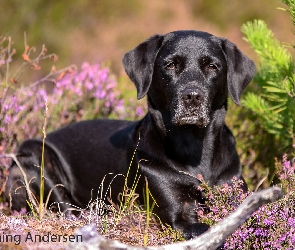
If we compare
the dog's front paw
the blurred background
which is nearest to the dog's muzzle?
the dog's front paw

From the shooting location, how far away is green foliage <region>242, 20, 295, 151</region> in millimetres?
4773

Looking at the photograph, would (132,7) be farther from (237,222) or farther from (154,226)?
(237,222)

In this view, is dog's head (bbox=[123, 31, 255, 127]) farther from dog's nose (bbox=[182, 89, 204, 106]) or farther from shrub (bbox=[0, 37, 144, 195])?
shrub (bbox=[0, 37, 144, 195])

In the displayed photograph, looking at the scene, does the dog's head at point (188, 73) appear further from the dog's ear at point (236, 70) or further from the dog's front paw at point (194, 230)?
the dog's front paw at point (194, 230)

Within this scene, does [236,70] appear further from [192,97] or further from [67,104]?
[67,104]

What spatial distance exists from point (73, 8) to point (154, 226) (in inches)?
450

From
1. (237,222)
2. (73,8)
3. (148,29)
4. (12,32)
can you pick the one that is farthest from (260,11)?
(237,222)

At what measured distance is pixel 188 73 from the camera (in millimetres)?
4145

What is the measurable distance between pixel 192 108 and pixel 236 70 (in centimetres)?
58

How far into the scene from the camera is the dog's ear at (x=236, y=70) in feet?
14.2

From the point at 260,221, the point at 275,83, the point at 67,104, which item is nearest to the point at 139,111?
the point at 67,104

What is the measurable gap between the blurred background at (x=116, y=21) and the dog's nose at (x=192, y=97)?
29.1 feet

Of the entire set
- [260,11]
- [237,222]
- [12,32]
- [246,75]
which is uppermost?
[260,11]

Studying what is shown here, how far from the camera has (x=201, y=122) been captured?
4.10 meters
